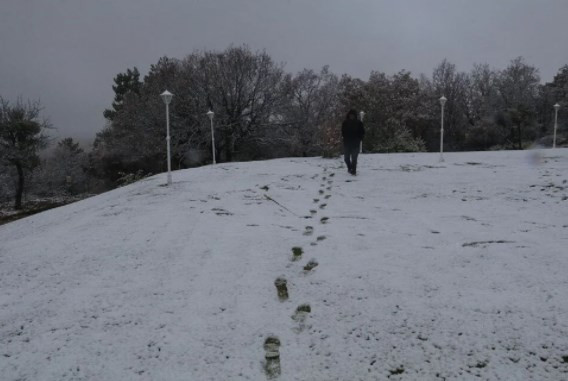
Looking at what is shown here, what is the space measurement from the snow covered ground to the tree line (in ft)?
35.9

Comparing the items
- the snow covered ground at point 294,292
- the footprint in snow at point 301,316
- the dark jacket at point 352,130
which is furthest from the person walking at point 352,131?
the footprint in snow at point 301,316

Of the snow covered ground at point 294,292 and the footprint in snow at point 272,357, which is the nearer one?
the footprint in snow at point 272,357

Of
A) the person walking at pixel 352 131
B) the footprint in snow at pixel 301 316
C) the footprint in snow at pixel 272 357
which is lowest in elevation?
the footprint in snow at pixel 272 357

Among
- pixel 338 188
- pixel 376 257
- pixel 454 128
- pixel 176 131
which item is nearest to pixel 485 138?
pixel 454 128

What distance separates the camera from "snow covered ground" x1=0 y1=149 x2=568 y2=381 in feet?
11.5

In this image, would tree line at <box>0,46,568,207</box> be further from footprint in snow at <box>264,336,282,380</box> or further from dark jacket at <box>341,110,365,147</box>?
footprint in snow at <box>264,336,282,380</box>

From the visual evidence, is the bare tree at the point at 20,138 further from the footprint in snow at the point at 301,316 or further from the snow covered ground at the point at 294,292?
the footprint in snow at the point at 301,316

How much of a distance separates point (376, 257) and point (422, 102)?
3674 centimetres

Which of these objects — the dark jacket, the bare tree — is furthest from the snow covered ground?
the bare tree

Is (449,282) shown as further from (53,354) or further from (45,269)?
(45,269)

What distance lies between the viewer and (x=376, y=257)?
5445mm

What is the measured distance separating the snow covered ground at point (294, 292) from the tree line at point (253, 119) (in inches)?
430

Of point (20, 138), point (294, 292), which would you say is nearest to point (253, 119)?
point (20, 138)

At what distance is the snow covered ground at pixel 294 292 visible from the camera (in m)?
3.51
